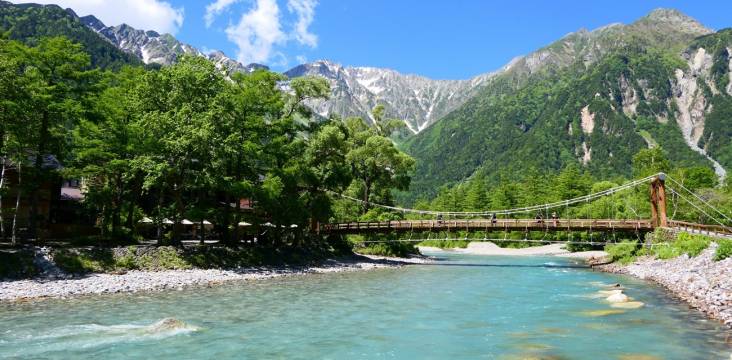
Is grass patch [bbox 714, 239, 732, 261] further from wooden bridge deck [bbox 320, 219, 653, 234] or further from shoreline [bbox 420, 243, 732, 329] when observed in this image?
wooden bridge deck [bbox 320, 219, 653, 234]

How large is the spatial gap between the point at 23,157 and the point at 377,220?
28.0 m

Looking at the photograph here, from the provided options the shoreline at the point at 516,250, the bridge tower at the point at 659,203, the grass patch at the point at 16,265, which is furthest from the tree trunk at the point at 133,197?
the shoreline at the point at 516,250

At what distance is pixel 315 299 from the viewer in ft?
68.8

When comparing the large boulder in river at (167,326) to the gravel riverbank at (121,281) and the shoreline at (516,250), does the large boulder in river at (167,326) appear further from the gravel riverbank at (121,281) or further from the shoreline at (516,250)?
the shoreline at (516,250)

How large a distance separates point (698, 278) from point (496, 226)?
1855 cm

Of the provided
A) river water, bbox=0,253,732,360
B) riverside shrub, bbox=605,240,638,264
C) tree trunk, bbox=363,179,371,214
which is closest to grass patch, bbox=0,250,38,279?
river water, bbox=0,253,732,360

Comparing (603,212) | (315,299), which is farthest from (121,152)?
(603,212)

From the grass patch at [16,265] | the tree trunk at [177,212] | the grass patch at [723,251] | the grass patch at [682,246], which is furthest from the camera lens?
the tree trunk at [177,212]

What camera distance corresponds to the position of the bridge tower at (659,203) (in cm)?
3712

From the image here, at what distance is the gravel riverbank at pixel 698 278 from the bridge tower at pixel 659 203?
4.31 metres

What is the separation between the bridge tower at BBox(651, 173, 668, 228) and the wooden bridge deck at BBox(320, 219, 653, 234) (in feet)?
1.82

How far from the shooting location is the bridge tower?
37125 mm

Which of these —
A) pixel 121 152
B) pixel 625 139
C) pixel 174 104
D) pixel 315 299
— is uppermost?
pixel 625 139

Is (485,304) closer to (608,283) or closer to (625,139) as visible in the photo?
(608,283)
